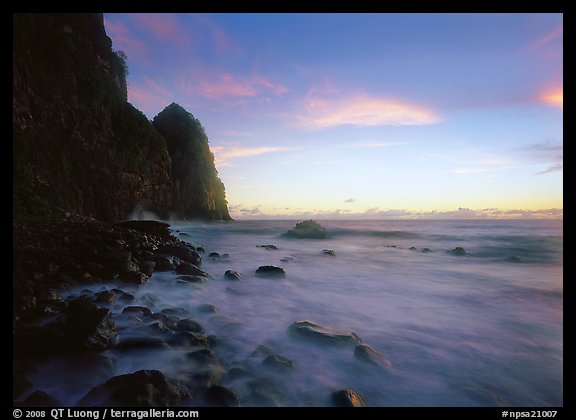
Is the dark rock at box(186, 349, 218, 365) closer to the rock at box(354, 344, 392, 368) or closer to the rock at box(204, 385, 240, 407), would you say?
the rock at box(204, 385, 240, 407)

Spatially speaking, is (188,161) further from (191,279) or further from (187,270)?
(191,279)

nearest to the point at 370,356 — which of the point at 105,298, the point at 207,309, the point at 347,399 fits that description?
the point at 347,399

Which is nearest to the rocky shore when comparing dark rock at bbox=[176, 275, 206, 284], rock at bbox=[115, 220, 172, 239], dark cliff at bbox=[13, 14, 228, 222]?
dark rock at bbox=[176, 275, 206, 284]

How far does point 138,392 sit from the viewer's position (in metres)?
2.71

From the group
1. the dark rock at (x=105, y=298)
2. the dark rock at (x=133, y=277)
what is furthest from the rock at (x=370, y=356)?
the dark rock at (x=133, y=277)

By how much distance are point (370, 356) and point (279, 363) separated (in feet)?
3.76

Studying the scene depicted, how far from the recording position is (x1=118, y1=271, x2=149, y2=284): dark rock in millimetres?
6016

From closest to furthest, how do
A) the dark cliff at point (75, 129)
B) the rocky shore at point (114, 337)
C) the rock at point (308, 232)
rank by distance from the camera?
the rocky shore at point (114, 337) → the dark cliff at point (75, 129) → the rock at point (308, 232)

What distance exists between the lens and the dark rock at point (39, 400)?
2613mm

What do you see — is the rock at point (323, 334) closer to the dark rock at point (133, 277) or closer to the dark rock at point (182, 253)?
the dark rock at point (133, 277)

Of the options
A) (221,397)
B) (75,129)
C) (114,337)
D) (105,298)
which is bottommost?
(221,397)

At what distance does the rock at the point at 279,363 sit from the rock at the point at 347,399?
0.64 meters
